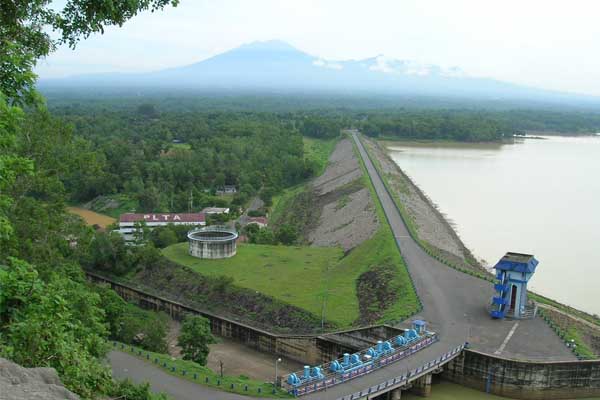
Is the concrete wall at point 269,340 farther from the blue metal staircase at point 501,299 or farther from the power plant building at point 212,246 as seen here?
the blue metal staircase at point 501,299

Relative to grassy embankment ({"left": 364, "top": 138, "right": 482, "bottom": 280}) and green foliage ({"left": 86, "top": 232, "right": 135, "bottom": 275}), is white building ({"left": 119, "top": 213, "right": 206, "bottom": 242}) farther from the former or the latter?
grassy embankment ({"left": 364, "top": 138, "right": 482, "bottom": 280})

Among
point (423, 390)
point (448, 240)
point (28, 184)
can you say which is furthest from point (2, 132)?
point (448, 240)

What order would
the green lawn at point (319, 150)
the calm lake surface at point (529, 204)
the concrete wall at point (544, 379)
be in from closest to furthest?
the concrete wall at point (544, 379) < the calm lake surface at point (529, 204) < the green lawn at point (319, 150)

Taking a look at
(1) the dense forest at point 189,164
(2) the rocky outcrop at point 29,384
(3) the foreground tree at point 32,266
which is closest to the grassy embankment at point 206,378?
(3) the foreground tree at point 32,266

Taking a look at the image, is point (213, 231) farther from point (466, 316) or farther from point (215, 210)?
point (466, 316)

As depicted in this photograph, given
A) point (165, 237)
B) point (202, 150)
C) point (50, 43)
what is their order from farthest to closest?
point (202, 150) < point (165, 237) < point (50, 43)

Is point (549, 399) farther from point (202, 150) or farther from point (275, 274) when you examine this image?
point (202, 150)

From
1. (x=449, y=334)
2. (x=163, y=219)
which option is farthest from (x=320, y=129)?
(x=449, y=334)
